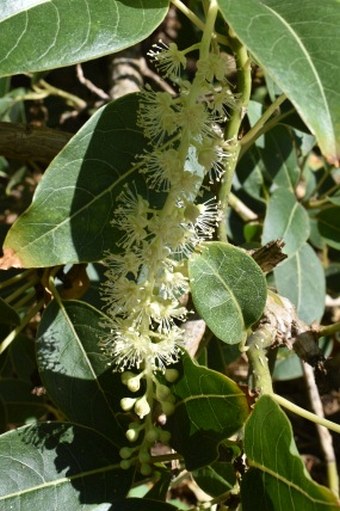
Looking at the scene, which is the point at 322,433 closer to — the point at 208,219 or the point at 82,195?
the point at 208,219

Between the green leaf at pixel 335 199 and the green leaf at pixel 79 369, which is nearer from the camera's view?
the green leaf at pixel 79 369

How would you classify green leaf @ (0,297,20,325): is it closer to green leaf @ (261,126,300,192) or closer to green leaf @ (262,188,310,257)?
green leaf @ (262,188,310,257)

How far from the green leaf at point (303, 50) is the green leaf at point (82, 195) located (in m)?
0.34

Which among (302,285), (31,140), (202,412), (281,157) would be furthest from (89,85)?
(202,412)

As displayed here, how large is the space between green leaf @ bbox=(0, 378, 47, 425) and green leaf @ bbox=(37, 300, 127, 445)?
20.5 inches

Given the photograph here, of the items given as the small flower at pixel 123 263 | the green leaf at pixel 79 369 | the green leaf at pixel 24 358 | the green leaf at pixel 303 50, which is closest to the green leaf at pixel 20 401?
the green leaf at pixel 24 358

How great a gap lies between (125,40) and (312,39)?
262 mm

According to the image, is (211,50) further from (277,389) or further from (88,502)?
(277,389)

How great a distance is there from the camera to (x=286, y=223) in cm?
174

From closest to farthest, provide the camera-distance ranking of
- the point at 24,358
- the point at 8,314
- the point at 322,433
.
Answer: the point at 8,314
the point at 24,358
the point at 322,433

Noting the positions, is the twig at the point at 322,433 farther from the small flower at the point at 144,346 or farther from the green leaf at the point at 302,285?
the small flower at the point at 144,346

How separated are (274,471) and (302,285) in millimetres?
771

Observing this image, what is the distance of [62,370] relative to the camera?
132 cm

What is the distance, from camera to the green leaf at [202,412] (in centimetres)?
111
